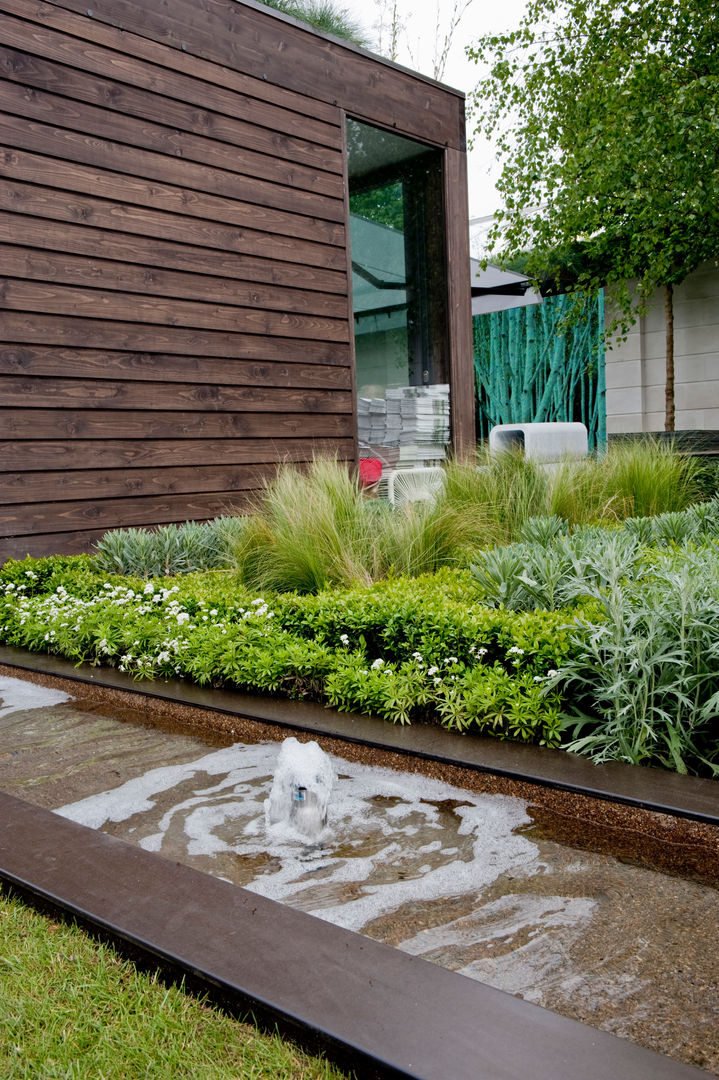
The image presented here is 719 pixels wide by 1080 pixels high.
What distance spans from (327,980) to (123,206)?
5.33 meters

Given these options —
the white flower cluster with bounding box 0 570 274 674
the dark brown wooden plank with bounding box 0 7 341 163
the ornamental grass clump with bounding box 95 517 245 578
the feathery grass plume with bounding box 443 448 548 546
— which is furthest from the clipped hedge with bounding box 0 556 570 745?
the dark brown wooden plank with bounding box 0 7 341 163

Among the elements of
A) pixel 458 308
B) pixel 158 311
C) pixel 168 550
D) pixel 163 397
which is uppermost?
pixel 458 308

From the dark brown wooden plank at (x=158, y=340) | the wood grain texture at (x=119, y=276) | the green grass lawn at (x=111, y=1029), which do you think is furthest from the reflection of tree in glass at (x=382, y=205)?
the green grass lawn at (x=111, y=1029)

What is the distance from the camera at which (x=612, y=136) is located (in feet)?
30.6

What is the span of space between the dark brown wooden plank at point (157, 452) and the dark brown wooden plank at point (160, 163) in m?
1.59

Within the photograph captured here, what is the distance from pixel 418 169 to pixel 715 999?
7.43m

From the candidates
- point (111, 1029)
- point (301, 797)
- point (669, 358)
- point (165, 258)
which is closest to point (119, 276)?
point (165, 258)

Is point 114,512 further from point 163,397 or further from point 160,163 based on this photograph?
point 160,163

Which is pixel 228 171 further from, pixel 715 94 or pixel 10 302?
pixel 715 94

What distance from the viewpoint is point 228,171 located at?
622 cm

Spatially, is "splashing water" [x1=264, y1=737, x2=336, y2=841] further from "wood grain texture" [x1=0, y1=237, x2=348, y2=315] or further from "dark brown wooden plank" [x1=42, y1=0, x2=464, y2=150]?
"dark brown wooden plank" [x1=42, y1=0, x2=464, y2=150]

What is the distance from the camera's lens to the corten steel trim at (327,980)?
115cm

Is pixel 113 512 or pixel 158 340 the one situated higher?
pixel 158 340

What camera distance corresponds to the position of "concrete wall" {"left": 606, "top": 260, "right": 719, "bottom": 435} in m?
12.1
